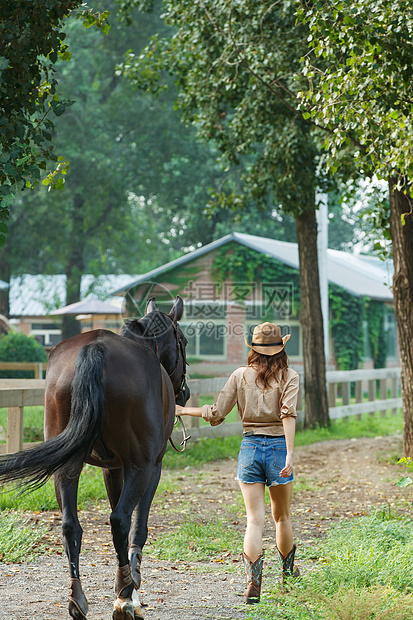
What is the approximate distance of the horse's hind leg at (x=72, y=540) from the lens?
13.3ft

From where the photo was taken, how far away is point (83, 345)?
4414mm

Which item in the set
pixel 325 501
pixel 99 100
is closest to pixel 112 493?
pixel 325 501

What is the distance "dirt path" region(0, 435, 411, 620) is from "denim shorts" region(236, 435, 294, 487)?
2.61 ft

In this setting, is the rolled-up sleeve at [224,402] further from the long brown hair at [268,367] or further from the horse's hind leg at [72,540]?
the horse's hind leg at [72,540]

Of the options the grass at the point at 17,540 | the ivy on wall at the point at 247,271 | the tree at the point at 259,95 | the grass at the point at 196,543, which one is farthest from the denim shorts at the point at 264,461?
the ivy on wall at the point at 247,271

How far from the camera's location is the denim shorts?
454 centimetres

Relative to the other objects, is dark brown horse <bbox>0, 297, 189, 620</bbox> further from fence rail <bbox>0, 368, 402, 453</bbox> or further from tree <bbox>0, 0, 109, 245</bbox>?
fence rail <bbox>0, 368, 402, 453</bbox>

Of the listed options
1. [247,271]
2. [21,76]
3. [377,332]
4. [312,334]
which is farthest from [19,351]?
[21,76]

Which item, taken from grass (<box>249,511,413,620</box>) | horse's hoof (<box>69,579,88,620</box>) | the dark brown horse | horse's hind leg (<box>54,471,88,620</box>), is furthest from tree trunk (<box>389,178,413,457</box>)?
horse's hoof (<box>69,579,88,620</box>)

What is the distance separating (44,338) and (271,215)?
16.2m

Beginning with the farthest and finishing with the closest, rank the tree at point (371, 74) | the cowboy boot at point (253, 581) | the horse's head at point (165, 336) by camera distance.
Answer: the tree at point (371, 74) < the horse's head at point (165, 336) < the cowboy boot at point (253, 581)

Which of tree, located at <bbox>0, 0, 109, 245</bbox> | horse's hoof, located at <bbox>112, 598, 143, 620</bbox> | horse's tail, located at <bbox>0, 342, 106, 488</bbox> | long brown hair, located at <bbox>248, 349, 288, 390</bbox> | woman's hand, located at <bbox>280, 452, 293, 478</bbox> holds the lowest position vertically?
horse's hoof, located at <bbox>112, 598, 143, 620</bbox>

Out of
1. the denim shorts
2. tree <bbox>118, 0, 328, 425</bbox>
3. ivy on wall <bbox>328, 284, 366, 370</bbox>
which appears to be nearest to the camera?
the denim shorts

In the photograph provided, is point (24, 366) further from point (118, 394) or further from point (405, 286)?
point (118, 394)
